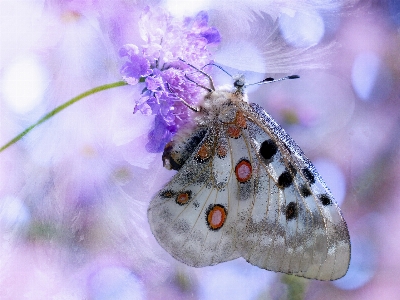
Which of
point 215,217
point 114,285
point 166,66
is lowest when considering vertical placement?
point 114,285

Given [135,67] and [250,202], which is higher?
[135,67]

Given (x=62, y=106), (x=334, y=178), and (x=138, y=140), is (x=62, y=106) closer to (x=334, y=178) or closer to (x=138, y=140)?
(x=138, y=140)

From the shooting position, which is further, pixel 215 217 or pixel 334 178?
pixel 334 178

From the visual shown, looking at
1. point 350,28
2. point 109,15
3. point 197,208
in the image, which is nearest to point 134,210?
point 197,208

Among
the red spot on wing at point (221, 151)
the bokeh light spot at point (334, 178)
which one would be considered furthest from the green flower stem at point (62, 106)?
the bokeh light spot at point (334, 178)

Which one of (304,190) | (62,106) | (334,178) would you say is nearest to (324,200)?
(304,190)

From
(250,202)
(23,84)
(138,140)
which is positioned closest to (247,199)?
(250,202)

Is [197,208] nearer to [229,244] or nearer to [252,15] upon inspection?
[229,244]
